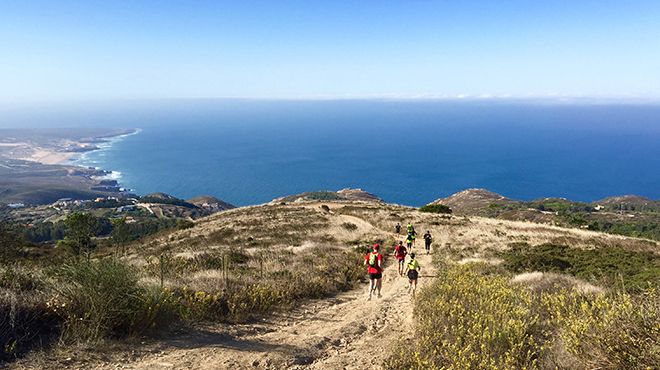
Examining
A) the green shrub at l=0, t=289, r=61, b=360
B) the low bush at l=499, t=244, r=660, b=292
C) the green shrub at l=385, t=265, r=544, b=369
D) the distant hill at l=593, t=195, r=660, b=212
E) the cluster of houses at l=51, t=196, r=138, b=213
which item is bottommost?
the cluster of houses at l=51, t=196, r=138, b=213

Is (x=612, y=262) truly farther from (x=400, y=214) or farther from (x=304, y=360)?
(x=400, y=214)

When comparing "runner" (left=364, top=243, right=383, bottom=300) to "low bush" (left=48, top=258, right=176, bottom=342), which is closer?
"low bush" (left=48, top=258, right=176, bottom=342)

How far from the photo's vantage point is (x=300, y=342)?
842 cm

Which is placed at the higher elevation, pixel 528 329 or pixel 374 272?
pixel 528 329

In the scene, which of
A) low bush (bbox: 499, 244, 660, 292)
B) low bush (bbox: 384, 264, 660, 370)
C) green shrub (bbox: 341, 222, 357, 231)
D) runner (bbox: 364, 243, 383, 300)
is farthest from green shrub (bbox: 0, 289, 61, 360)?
green shrub (bbox: 341, 222, 357, 231)

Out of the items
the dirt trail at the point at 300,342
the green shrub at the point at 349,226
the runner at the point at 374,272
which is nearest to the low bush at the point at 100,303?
the dirt trail at the point at 300,342

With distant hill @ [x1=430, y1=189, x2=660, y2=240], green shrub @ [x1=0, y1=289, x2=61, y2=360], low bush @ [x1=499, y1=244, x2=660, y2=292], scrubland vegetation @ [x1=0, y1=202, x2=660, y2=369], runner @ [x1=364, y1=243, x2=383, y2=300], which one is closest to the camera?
scrubland vegetation @ [x1=0, y1=202, x2=660, y2=369]

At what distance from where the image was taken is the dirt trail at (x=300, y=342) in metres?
7.17

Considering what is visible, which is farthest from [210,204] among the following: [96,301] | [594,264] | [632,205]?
[96,301]

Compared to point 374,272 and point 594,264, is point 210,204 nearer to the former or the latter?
point 594,264

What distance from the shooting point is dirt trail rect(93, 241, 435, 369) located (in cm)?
717

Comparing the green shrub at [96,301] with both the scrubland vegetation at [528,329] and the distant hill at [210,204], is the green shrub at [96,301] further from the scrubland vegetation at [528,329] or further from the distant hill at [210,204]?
the distant hill at [210,204]

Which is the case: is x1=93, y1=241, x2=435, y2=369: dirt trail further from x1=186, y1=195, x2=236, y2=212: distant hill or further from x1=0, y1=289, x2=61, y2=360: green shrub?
x1=186, y1=195, x2=236, y2=212: distant hill

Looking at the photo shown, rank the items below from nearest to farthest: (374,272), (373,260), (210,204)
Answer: (374,272) < (373,260) < (210,204)
